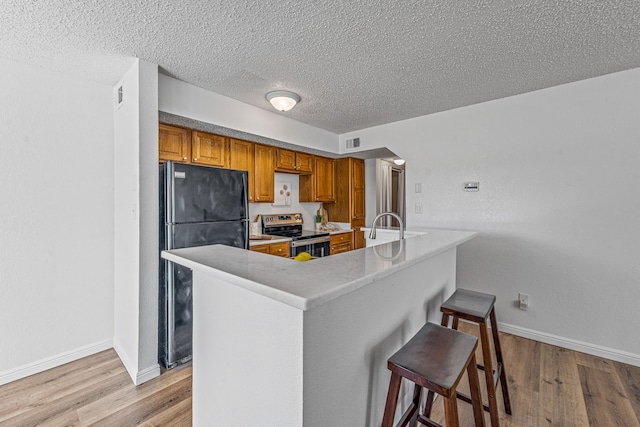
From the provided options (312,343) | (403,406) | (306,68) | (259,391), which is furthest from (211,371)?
(306,68)

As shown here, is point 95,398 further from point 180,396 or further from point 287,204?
point 287,204

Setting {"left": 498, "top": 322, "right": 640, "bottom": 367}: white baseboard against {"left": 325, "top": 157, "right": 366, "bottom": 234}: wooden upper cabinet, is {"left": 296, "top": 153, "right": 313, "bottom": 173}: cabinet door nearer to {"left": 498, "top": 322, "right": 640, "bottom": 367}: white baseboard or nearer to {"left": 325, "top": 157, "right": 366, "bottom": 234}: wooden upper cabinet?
{"left": 325, "top": 157, "right": 366, "bottom": 234}: wooden upper cabinet

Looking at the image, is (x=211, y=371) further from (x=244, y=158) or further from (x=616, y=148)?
(x=616, y=148)

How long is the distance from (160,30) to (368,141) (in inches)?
112

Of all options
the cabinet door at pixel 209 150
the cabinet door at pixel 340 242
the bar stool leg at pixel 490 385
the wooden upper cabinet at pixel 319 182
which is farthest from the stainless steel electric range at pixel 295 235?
the bar stool leg at pixel 490 385

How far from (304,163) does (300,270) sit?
10.9 feet

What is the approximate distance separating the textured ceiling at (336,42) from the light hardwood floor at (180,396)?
92.1 inches

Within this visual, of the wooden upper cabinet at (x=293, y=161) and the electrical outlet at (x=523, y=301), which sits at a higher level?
the wooden upper cabinet at (x=293, y=161)

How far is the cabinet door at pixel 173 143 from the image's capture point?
8.84ft

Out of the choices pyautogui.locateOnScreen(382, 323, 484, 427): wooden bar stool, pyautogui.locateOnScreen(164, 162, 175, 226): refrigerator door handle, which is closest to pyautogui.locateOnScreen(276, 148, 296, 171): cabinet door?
pyautogui.locateOnScreen(164, 162, 175, 226): refrigerator door handle

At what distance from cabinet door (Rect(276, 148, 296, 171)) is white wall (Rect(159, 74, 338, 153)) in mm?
276

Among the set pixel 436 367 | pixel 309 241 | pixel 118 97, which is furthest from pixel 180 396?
pixel 118 97

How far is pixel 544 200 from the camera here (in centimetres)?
266

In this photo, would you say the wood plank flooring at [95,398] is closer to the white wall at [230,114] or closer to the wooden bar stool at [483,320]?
the wooden bar stool at [483,320]
